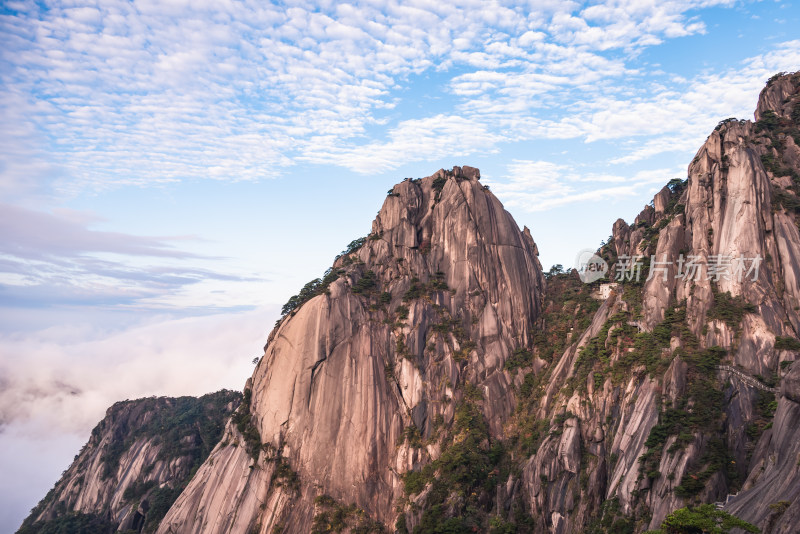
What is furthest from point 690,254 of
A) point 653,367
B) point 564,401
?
point 564,401

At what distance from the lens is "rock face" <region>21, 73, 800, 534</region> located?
44.3 m

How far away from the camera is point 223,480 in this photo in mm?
64938

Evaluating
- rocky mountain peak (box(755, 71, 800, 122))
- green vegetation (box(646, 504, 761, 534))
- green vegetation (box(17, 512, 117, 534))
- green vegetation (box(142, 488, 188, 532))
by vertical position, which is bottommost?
green vegetation (box(17, 512, 117, 534))

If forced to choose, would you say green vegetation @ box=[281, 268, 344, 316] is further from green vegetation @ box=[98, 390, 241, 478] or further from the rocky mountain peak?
the rocky mountain peak

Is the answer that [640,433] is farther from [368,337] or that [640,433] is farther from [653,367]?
[368,337]

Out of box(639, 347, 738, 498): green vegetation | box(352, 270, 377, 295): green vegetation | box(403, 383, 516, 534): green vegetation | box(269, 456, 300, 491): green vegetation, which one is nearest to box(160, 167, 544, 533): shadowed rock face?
box(352, 270, 377, 295): green vegetation

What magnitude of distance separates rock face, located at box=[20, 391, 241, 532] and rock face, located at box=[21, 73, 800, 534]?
24.0m

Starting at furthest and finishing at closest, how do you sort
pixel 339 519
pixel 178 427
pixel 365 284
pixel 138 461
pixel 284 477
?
1. pixel 178 427
2. pixel 138 461
3. pixel 365 284
4. pixel 284 477
5. pixel 339 519

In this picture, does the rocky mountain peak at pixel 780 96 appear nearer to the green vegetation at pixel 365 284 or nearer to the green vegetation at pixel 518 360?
the green vegetation at pixel 518 360

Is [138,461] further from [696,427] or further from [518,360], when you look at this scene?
[696,427]

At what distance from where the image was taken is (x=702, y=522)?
91.4ft
